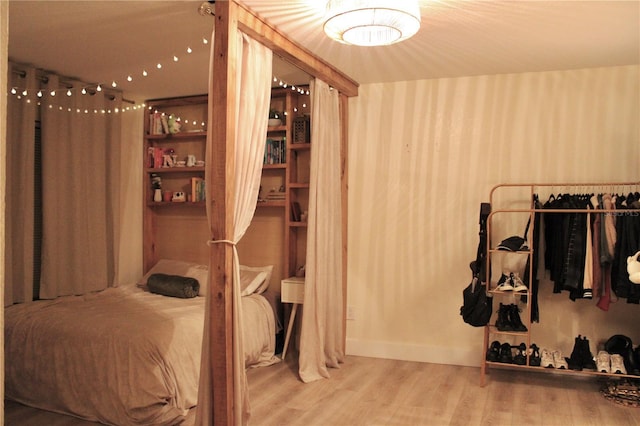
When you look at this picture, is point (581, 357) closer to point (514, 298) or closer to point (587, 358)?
point (587, 358)

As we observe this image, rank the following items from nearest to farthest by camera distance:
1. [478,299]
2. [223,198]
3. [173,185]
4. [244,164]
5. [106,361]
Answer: [223,198] < [244,164] < [106,361] < [478,299] < [173,185]

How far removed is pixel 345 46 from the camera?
12.4ft

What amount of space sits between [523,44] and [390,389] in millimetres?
2639

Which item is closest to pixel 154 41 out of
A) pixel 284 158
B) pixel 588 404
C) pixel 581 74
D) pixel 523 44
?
pixel 284 158

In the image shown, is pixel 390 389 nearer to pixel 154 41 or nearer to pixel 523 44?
pixel 523 44

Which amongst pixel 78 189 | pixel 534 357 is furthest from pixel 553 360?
pixel 78 189

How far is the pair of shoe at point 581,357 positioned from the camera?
397 centimetres

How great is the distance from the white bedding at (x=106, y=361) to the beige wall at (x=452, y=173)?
1833mm

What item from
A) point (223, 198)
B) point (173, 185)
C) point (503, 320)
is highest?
point (173, 185)

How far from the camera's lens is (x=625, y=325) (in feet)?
14.0

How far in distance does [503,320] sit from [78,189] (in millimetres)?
3872

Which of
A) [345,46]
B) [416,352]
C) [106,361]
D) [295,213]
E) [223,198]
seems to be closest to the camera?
[223,198]

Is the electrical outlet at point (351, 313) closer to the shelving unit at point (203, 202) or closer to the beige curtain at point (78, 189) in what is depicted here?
the shelving unit at point (203, 202)

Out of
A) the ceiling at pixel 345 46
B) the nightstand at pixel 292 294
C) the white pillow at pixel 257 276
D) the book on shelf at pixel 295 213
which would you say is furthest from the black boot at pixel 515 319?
the white pillow at pixel 257 276
